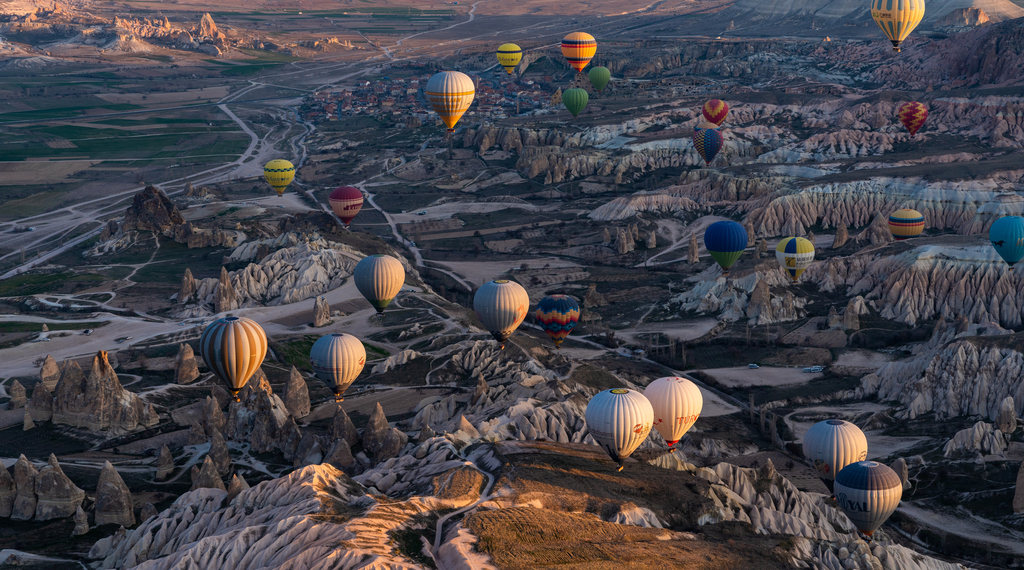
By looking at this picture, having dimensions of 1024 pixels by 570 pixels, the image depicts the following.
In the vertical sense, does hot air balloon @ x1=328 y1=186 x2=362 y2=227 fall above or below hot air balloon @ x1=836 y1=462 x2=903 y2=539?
above

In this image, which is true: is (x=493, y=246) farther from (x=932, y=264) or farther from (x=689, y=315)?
(x=932, y=264)

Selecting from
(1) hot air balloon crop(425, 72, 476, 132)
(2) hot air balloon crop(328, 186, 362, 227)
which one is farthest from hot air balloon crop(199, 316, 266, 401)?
(1) hot air balloon crop(425, 72, 476, 132)

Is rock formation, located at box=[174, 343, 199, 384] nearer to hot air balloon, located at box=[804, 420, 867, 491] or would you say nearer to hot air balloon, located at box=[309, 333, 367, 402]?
hot air balloon, located at box=[309, 333, 367, 402]

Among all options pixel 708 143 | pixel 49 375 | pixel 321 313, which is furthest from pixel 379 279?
pixel 708 143

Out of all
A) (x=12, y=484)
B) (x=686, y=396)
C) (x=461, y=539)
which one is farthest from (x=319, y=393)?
(x=461, y=539)

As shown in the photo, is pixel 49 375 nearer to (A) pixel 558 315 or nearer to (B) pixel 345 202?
(A) pixel 558 315

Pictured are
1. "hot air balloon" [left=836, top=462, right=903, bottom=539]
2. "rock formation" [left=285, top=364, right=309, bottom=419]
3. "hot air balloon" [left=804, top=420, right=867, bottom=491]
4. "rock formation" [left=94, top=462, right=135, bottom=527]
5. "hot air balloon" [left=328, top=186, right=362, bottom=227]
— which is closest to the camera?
"hot air balloon" [left=836, top=462, right=903, bottom=539]

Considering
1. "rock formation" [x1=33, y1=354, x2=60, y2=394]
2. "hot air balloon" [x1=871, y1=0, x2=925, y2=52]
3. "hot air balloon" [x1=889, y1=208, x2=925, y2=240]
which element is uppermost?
"hot air balloon" [x1=871, y1=0, x2=925, y2=52]
